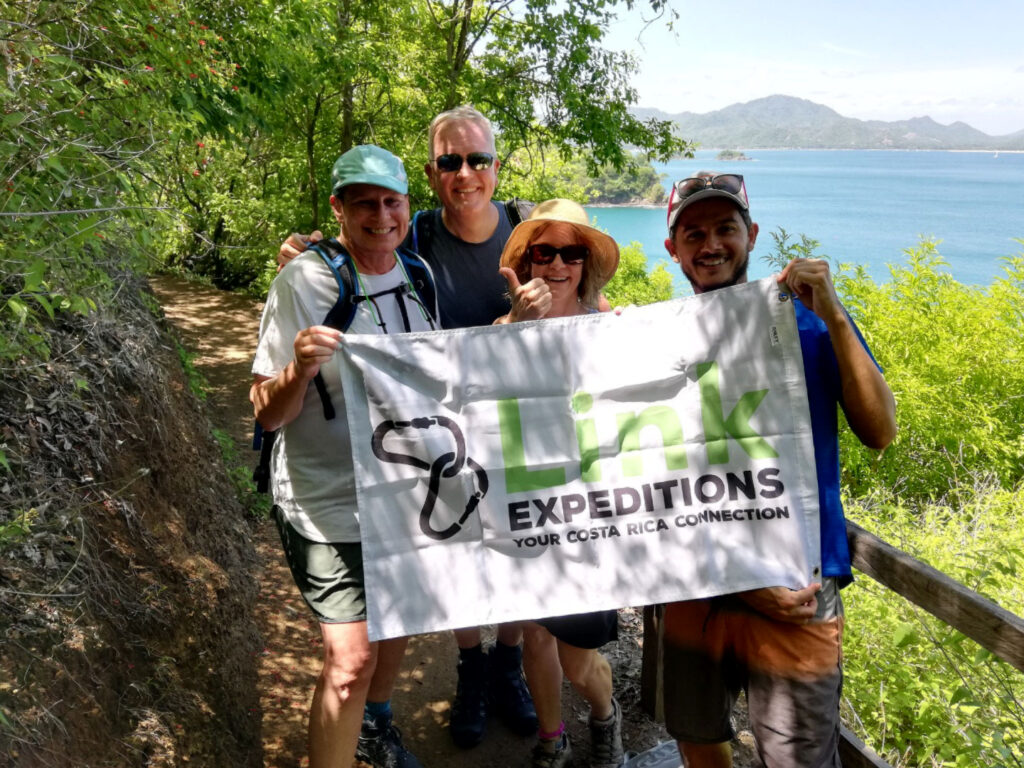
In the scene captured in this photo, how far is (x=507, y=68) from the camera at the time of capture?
50.9 feet

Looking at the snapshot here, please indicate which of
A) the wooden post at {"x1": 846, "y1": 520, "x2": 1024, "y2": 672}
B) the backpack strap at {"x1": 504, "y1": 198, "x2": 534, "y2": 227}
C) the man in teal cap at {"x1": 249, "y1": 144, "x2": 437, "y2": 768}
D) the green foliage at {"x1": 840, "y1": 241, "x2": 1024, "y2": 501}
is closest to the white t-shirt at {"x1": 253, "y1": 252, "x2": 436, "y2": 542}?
the man in teal cap at {"x1": 249, "y1": 144, "x2": 437, "y2": 768}

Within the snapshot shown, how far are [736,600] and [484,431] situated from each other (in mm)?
1036

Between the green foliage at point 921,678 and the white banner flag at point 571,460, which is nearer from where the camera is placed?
the white banner flag at point 571,460

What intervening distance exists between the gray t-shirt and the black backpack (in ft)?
0.58

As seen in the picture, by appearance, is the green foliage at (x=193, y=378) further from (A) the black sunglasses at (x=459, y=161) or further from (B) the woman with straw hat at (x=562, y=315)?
(B) the woman with straw hat at (x=562, y=315)

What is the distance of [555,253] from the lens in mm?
2752

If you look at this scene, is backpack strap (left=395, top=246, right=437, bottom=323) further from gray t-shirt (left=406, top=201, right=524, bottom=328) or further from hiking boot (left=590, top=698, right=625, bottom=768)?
hiking boot (left=590, top=698, right=625, bottom=768)

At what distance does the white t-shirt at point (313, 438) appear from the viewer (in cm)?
249

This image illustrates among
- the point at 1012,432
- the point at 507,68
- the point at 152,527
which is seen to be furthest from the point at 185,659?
the point at 1012,432

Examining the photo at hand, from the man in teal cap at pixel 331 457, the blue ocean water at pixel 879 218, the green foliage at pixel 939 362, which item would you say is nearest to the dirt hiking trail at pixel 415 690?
the man in teal cap at pixel 331 457

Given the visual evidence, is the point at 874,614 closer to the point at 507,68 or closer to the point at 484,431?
the point at 484,431

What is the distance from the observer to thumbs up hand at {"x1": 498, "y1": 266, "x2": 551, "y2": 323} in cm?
264

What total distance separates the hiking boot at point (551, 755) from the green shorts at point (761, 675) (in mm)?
918

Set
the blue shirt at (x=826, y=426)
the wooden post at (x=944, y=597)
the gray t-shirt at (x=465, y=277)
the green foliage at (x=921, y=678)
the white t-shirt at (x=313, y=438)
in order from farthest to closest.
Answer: the green foliage at (x=921, y=678), the gray t-shirt at (x=465, y=277), the white t-shirt at (x=313, y=438), the blue shirt at (x=826, y=426), the wooden post at (x=944, y=597)
